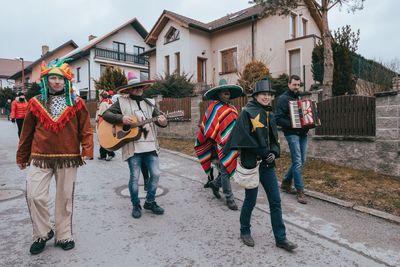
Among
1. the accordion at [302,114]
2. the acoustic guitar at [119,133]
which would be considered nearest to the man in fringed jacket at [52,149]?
the acoustic guitar at [119,133]

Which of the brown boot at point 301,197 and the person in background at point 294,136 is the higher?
the person in background at point 294,136

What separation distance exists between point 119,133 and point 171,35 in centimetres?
2210

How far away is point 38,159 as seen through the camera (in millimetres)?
3395

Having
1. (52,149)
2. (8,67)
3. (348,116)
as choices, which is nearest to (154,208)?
(52,149)

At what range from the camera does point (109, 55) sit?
3297 cm

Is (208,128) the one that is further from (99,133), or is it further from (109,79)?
(109,79)

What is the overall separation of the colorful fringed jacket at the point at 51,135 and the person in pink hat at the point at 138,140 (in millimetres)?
857

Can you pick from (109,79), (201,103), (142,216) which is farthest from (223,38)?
(142,216)

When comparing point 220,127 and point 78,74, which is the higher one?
point 78,74

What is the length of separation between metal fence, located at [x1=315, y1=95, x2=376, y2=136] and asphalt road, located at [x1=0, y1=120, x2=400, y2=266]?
2.83 metres

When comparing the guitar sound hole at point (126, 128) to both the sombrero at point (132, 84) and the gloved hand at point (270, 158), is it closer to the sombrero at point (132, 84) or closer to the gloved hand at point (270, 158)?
the sombrero at point (132, 84)

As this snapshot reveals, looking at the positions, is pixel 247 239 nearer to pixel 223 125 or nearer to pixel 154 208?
pixel 154 208

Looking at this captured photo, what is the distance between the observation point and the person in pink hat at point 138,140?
4410mm

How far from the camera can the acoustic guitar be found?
174 inches
